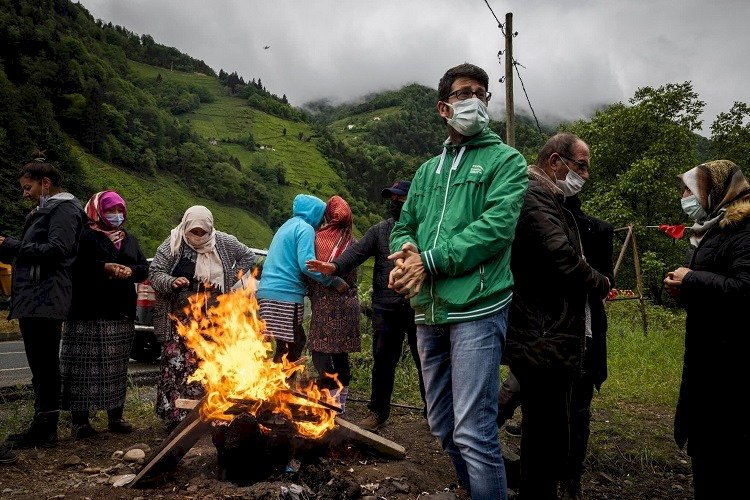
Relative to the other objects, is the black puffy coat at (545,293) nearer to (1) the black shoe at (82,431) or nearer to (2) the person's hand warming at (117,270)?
(2) the person's hand warming at (117,270)

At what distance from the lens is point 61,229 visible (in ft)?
13.9

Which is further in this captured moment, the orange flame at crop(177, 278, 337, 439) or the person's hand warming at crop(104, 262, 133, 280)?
the person's hand warming at crop(104, 262, 133, 280)

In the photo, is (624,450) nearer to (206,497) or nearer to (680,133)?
(206,497)

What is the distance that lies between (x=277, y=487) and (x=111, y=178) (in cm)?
5384

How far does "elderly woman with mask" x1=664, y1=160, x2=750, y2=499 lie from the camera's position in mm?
2695

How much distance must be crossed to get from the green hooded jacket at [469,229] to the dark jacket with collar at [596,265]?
1125mm

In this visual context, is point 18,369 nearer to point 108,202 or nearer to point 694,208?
point 108,202

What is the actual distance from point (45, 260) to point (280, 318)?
196cm

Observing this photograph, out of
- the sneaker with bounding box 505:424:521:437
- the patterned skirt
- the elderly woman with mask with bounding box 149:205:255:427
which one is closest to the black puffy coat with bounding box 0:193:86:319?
the patterned skirt

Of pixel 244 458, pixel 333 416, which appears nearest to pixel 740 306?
pixel 333 416

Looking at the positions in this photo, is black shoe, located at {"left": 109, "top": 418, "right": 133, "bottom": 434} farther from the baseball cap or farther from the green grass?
the green grass

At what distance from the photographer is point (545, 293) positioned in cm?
275

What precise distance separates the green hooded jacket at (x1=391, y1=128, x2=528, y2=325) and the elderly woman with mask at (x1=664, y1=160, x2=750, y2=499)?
123 centimetres

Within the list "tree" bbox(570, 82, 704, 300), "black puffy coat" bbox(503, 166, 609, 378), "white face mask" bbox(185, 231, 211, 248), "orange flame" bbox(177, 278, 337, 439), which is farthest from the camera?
"tree" bbox(570, 82, 704, 300)
